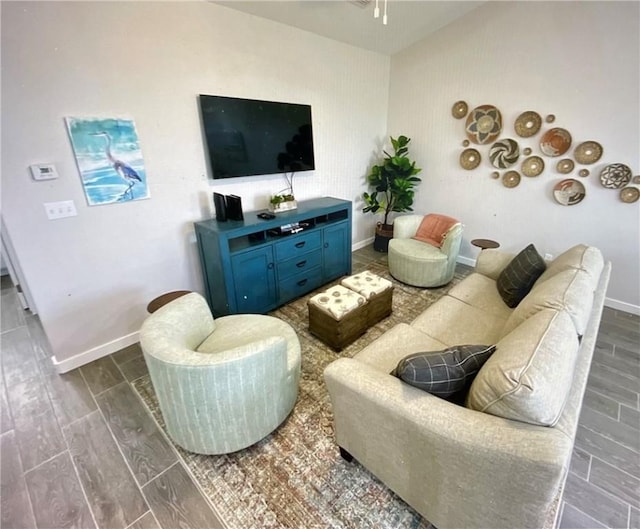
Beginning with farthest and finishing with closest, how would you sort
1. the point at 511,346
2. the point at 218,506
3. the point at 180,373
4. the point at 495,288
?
the point at 495,288, the point at 218,506, the point at 180,373, the point at 511,346

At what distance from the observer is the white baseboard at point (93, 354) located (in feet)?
7.38

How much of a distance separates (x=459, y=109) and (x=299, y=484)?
4005 millimetres

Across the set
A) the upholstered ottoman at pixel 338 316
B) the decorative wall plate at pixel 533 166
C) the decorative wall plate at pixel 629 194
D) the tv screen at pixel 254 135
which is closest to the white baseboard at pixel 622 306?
the decorative wall plate at pixel 629 194

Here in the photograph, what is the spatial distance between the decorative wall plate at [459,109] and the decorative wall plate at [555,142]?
2.93 ft

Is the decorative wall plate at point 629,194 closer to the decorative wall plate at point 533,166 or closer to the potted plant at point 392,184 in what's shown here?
the decorative wall plate at point 533,166

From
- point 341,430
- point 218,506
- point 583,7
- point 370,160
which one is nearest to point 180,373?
point 218,506

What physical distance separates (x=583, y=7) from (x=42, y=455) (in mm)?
5188

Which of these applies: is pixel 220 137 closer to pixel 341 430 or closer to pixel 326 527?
pixel 341 430

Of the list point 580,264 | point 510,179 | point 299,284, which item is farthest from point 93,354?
point 510,179

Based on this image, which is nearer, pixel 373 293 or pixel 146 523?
pixel 146 523

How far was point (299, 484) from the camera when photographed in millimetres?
1505

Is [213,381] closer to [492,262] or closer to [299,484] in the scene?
[299,484]

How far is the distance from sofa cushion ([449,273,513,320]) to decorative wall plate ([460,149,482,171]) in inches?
66.9

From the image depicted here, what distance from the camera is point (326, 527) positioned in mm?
1338
